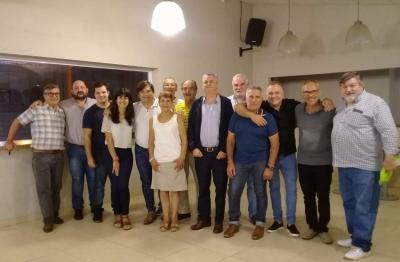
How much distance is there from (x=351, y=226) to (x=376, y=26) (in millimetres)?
3564

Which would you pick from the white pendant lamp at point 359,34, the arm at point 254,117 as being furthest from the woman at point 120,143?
the white pendant lamp at point 359,34

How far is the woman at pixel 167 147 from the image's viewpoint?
331 centimetres

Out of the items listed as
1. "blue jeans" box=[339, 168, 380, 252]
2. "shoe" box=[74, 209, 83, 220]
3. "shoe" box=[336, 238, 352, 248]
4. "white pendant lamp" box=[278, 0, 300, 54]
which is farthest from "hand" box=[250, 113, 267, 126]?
"white pendant lamp" box=[278, 0, 300, 54]

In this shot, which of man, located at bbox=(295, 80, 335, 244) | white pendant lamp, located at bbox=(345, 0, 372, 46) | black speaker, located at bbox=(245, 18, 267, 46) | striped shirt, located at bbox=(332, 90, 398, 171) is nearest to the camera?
striped shirt, located at bbox=(332, 90, 398, 171)

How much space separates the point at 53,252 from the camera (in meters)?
3.01

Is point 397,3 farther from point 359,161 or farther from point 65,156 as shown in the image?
point 65,156

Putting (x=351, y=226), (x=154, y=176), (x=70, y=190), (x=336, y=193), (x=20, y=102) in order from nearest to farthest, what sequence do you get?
(x=351, y=226)
(x=154, y=176)
(x=20, y=102)
(x=70, y=190)
(x=336, y=193)

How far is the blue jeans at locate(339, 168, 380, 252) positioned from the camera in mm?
2671

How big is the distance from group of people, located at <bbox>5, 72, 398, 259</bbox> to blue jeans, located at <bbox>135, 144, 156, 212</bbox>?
0.01 m

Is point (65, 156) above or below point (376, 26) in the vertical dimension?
below

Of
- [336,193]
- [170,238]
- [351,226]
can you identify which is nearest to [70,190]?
[170,238]

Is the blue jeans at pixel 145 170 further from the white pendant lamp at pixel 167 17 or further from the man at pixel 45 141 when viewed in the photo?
the white pendant lamp at pixel 167 17

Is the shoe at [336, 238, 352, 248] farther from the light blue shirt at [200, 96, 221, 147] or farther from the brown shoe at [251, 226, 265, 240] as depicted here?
the light blue shirt at [200, 96, 221, 147]

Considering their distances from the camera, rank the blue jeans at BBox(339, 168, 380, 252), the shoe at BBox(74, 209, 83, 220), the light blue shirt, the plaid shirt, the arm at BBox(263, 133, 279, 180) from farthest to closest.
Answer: the shoe at BBox(74, 209, 83, 220)
the plaid shirt
the light blue shirt
the arm at BBox(263, 133, 279, 180)
the blue jeans at BBox(339, 168, 380, 252)
